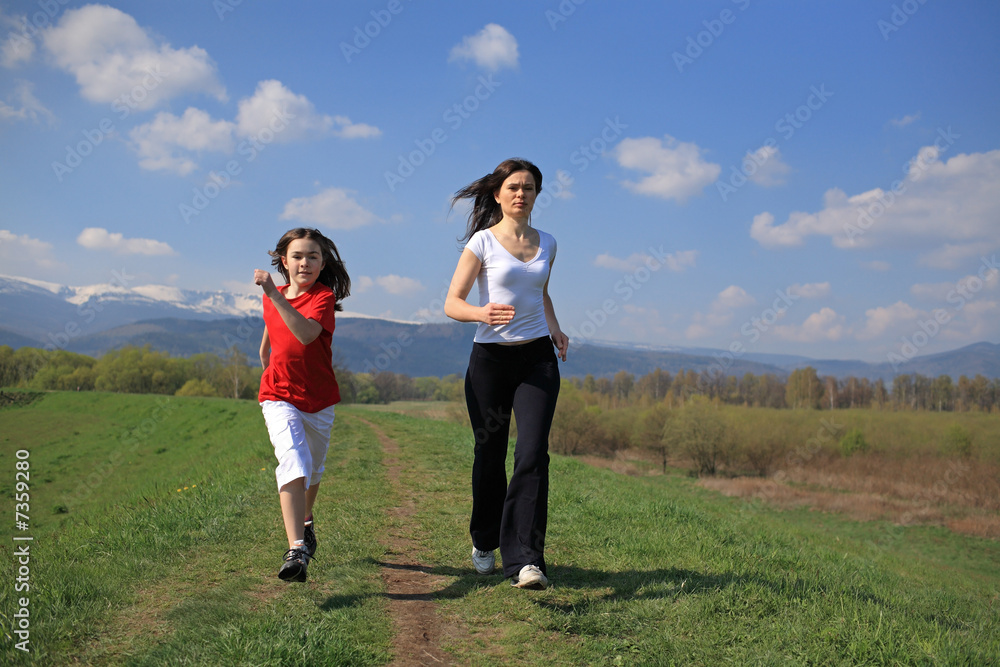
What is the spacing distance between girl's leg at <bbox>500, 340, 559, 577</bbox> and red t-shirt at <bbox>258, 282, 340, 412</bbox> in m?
1.34

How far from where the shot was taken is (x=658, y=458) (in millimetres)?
60594

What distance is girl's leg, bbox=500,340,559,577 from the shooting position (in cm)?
380

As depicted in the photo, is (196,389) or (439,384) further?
(439,384)

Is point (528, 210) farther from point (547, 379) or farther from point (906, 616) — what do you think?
point (906, 616)

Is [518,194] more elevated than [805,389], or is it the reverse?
[518,194]

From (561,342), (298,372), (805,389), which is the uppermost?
(561,342)

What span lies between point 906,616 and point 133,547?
19.2 feet

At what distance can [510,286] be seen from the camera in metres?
3.90

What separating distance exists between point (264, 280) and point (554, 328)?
78.3 inches

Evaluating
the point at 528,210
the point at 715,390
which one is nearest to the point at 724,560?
the point at 528,210

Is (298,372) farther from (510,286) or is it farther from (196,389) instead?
(196,389)

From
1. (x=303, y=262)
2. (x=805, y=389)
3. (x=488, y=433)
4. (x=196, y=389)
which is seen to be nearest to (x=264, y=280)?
(x=303, y=262)

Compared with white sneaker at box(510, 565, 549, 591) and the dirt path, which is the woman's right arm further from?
the dirt path

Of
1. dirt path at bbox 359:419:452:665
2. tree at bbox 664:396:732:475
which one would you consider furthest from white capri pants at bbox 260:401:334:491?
tree at bbox 664:396:732:475
